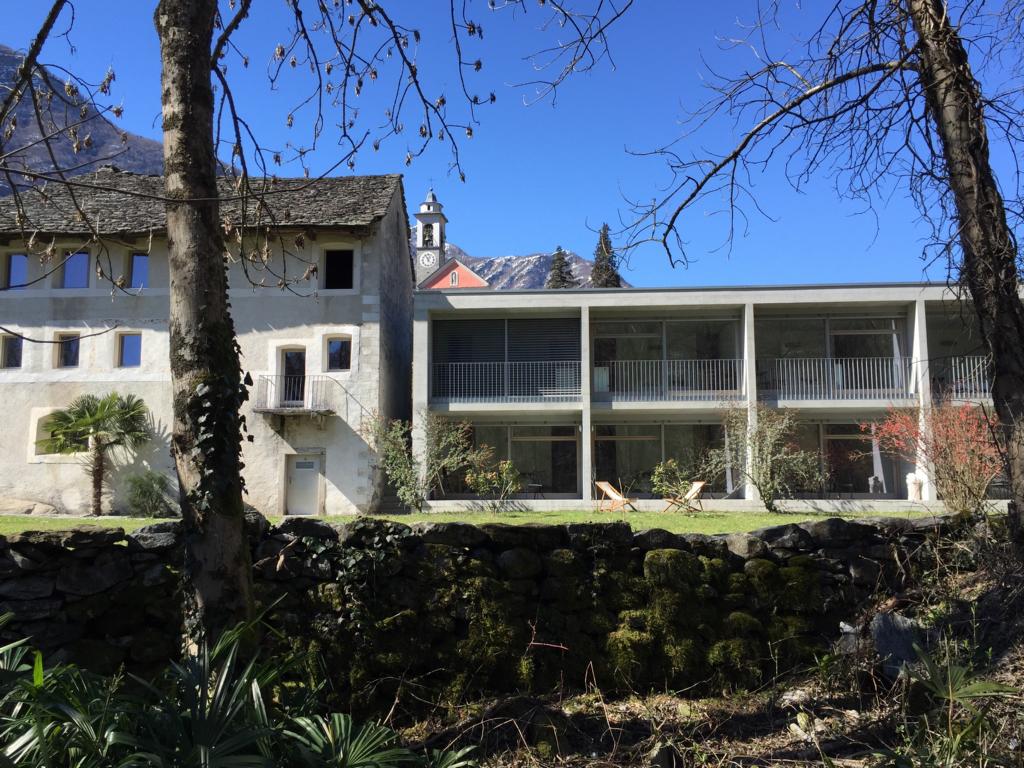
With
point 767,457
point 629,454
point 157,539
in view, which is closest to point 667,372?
point 629,454

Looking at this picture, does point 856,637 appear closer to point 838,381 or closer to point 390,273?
point 838,381

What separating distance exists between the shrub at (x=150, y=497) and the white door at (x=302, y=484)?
3.07 metres

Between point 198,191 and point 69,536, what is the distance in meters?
2.91

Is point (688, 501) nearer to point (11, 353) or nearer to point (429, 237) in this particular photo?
point (11, 353)

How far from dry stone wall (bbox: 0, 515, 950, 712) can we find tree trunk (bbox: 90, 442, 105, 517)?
17800mm

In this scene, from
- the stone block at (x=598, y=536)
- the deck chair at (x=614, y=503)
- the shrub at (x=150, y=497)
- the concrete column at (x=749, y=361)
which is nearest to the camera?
the stone block at (x=598, y=536)

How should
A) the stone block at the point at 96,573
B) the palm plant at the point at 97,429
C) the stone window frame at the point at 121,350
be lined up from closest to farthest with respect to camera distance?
the stone block at the point at 96,573, the palm plant at the point at 97,429, the stone window frame at the point at 121,350

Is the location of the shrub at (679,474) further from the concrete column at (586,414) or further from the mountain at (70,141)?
the mountain at (70,141)

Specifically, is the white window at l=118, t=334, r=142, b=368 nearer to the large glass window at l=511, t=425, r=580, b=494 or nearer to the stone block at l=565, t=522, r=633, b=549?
the large glass window at l=511, t=425, r=580, b=494

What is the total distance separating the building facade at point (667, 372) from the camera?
21.6 m

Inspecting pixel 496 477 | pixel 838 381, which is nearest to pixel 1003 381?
pixel 496 477

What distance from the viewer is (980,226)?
16.9 ft

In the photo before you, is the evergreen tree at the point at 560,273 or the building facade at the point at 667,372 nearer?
the building facade at the point at 667,372

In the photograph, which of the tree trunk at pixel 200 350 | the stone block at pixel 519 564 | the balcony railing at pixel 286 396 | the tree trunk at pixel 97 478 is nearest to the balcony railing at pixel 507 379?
the balcony railing at pixel 286 396
